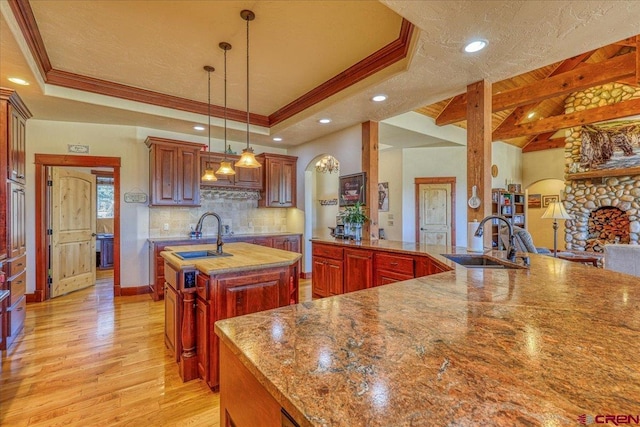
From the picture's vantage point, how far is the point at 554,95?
4035 millimetres

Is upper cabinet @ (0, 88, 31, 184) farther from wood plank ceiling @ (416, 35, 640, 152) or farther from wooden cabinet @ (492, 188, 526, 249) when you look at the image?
wooden cabinet @ (492, 188, 526, 249)

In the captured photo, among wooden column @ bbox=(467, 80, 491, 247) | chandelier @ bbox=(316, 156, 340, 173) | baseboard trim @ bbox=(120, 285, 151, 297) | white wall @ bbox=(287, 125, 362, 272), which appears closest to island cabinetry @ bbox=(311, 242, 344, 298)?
white wall @ bbox=(287, 125, 362, 272)

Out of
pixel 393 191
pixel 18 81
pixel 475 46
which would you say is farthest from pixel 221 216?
pixel 475 46

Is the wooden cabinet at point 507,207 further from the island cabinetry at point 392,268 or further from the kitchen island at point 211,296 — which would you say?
the kitchen island at point 211,296

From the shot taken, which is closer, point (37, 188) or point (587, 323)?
point (587, 323)

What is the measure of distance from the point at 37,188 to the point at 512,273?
5769 millimetres

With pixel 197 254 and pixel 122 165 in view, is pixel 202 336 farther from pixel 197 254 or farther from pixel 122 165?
Answer: pixel 122 165

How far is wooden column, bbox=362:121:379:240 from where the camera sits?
425cm

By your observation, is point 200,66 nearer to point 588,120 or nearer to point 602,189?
point 588,120

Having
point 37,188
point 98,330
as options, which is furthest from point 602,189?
point 37,188

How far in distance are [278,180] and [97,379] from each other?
406 cm

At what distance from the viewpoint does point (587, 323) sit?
3.24 feet

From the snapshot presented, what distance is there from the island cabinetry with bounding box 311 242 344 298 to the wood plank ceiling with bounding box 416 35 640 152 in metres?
Result: 2.98

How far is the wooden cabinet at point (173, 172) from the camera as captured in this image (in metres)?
4.49
